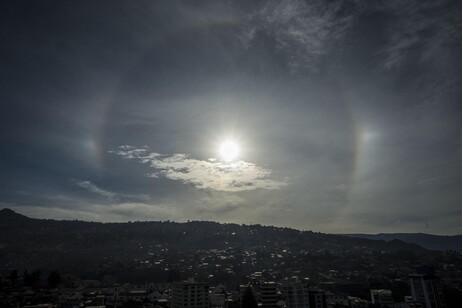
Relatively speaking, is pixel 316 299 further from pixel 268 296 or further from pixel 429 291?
pixel 429 291

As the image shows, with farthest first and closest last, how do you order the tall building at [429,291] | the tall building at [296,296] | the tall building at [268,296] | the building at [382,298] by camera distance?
the building at [382,298] → the tall building at [429,291] → the tall building at [268,296] → the tall building at [296,296]

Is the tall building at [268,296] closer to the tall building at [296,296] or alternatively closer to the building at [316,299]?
the tall building at [296,296]

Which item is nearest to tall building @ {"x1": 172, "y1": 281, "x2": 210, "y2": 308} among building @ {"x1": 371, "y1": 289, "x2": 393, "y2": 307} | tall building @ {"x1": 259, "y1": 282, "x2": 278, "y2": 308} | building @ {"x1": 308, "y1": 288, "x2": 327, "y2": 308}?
tall building @ {"x1": 259, "y1": 282, "x2": 278, "y2": 308}

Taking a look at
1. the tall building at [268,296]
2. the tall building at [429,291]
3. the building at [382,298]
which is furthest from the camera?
the building at [382,298]

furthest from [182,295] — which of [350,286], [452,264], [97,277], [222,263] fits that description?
[452,264]

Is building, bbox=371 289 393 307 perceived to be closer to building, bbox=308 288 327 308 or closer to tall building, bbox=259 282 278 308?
building, bbox=308 288 327 308

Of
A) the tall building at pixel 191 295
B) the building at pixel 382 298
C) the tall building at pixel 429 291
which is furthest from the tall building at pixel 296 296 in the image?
the tall building at pixel 429 291
